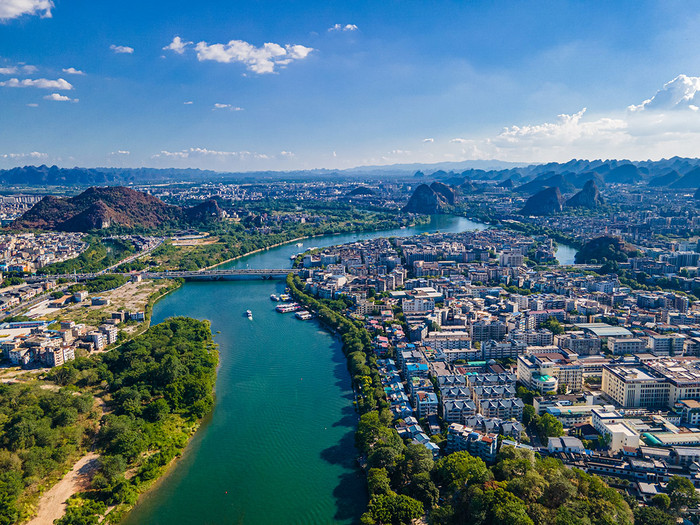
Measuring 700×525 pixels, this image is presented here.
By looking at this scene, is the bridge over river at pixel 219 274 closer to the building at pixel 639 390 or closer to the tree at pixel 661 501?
the building at pixel 639 390

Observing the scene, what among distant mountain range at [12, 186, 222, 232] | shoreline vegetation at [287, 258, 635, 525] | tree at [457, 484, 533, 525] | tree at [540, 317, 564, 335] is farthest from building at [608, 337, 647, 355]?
distant mountain range at [12, 186, 222, 232]

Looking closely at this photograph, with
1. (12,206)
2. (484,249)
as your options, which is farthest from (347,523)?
(12,206)

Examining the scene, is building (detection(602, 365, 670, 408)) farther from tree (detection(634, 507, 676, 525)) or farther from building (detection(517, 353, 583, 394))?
tree (detection(634, 507, 676, 525))

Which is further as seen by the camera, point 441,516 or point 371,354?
point 371,354

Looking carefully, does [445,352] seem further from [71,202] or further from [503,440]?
[71,202]

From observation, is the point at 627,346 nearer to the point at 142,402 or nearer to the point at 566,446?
the point at 566,446

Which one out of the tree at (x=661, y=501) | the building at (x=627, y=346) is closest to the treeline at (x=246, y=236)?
the building at (x=627, y=346)

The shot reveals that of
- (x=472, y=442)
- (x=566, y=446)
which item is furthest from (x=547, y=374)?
(x=472, y=442)
